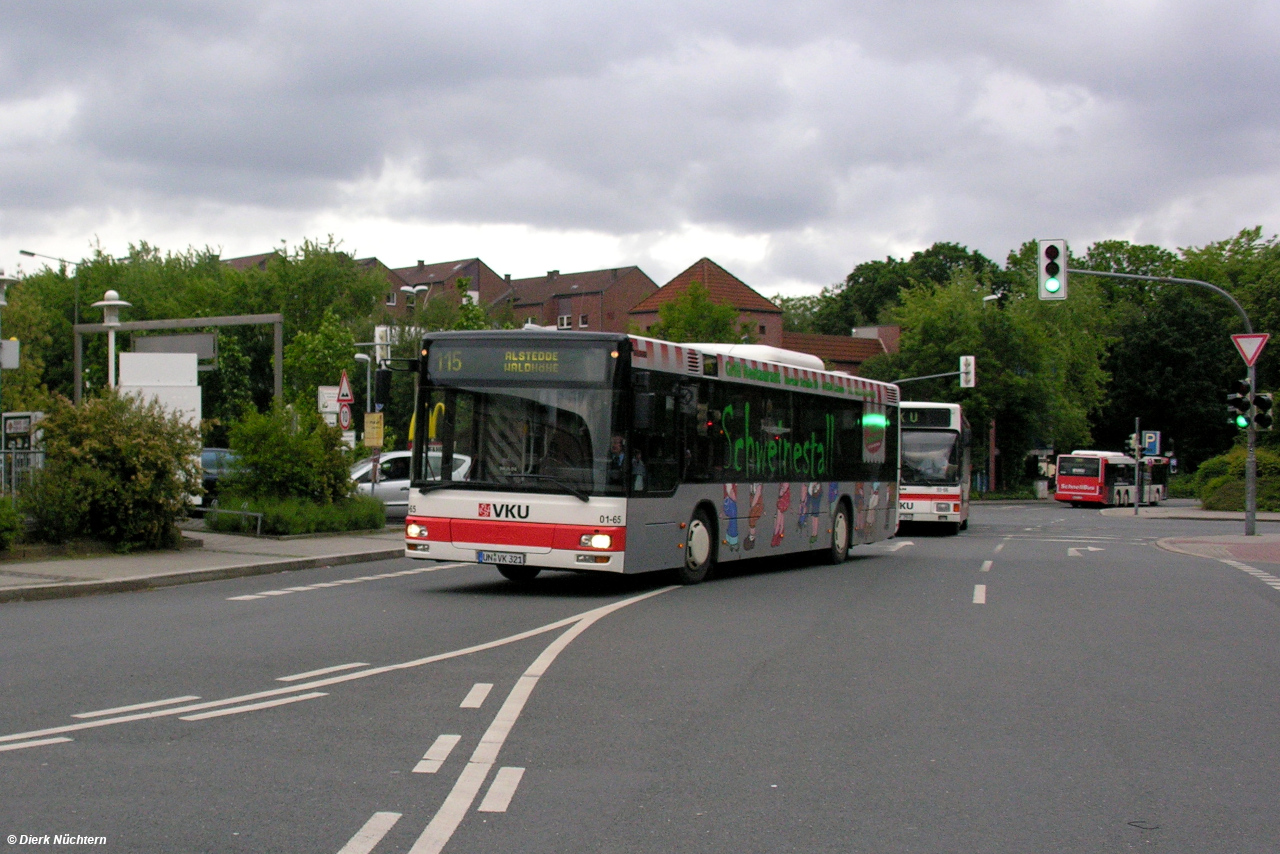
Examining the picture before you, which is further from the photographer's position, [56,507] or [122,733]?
[56,507]

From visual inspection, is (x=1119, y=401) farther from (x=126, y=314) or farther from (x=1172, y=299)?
(x=126, y=314)

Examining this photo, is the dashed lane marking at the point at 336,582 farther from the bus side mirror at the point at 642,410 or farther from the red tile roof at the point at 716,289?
the red tile roof at the point at 716,289

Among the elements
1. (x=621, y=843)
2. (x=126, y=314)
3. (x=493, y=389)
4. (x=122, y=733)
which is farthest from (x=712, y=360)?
(x=126, y=314)

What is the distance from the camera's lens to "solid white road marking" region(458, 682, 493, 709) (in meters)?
7.93

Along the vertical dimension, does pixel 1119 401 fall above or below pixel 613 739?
above

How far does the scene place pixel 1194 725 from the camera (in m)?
7.80

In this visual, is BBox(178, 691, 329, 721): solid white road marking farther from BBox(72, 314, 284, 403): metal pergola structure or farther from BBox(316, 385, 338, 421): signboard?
BBox(316, 385, 338, 421): signboard

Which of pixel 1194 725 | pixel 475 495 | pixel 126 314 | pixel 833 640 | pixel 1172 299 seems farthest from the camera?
pixel 1172 299

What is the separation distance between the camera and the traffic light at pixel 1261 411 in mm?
30297

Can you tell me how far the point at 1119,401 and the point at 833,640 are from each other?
87.6 meters

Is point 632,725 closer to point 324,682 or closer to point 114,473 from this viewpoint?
point 324,682

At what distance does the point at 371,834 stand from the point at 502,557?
9.43m

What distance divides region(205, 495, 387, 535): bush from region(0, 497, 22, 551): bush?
5.84m

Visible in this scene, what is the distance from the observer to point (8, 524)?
1691cm
